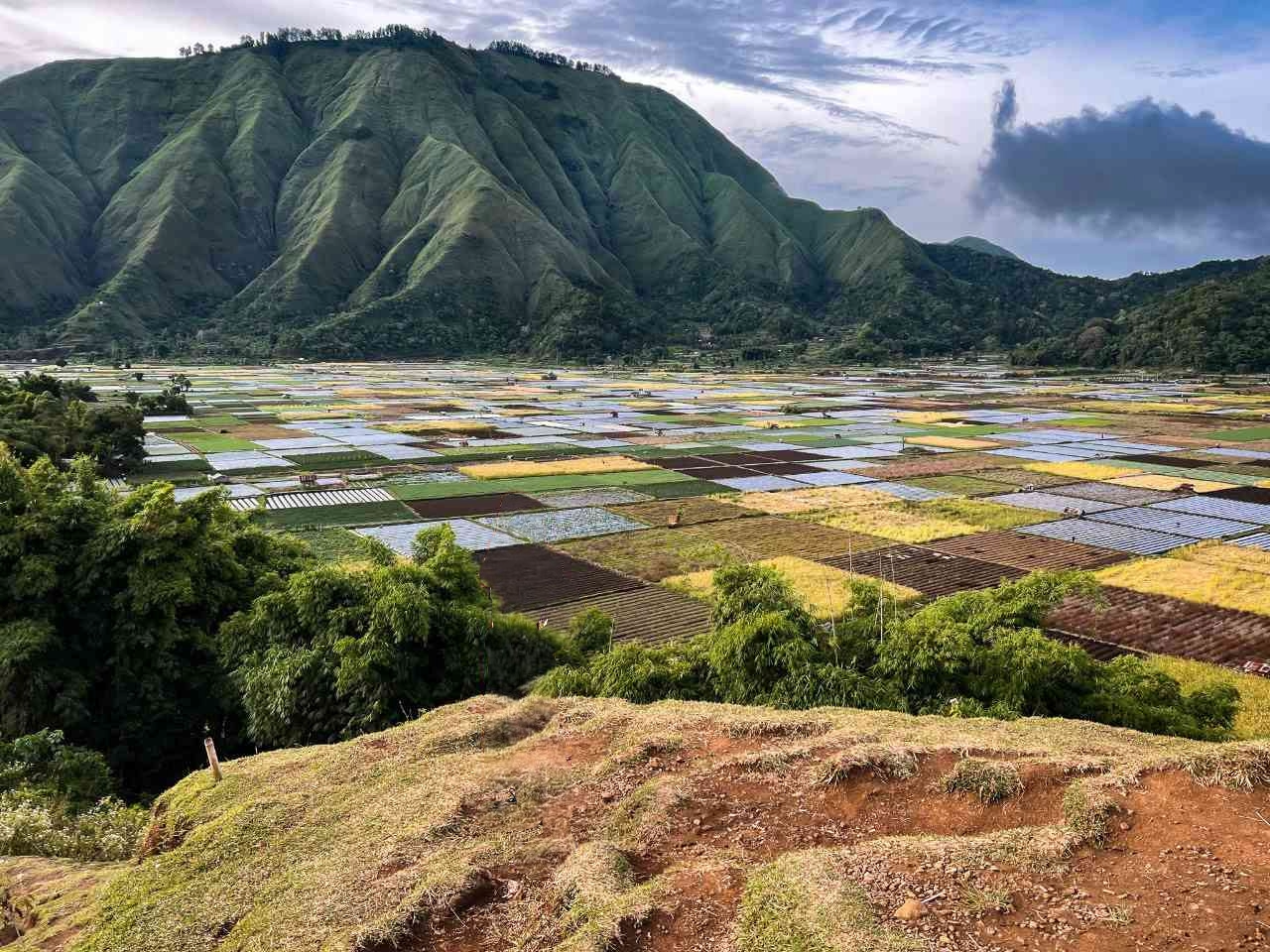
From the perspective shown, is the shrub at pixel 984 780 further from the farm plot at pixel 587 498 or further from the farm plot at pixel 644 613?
the farm plot at pixel 587 498

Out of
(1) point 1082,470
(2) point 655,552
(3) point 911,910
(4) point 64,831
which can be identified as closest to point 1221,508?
(1) point 1082,470

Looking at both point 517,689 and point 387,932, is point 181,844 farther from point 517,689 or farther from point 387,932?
point 517,689

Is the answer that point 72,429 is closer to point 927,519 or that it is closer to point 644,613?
point 644,613

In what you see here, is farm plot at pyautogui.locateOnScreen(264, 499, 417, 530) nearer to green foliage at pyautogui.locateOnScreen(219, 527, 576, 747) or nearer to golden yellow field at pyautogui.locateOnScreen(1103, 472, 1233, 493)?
green foliage at pyautogui.locateOnScreen(219, 527, 576, 747)

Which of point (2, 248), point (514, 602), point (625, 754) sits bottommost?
point (514, 602)

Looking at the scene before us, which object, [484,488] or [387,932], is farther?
[484,488]

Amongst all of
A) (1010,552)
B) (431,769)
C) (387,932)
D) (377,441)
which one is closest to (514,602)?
(431,769)
